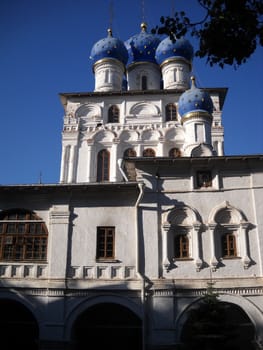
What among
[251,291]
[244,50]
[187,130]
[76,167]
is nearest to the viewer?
[244,50]

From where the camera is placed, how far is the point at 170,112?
68.9 ft

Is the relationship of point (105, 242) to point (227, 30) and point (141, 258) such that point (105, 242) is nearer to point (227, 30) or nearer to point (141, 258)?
point (141, 258)

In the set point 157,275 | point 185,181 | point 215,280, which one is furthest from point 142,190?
point 215,280

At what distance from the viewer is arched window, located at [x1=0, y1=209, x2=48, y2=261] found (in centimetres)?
1318

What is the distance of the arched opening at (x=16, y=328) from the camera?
1370cm

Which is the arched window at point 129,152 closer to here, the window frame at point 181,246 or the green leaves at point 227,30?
the window frame at point 181,246

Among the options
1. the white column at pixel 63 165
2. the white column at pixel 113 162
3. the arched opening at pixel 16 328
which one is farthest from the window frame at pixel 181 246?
the white column at pixel 63 165

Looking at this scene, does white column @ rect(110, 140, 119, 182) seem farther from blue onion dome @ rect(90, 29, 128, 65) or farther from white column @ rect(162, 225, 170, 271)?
white column @ rect(162, 225, 170, 271)

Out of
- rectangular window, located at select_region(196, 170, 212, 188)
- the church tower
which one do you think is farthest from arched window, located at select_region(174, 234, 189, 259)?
the church tower

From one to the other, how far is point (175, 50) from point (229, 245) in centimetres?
1351

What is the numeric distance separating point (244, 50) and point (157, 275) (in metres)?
7.14

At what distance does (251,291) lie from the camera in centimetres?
1209

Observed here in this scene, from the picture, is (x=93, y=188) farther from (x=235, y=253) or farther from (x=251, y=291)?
(x=251, y=291)

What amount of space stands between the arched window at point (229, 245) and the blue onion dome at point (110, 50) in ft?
44.6
